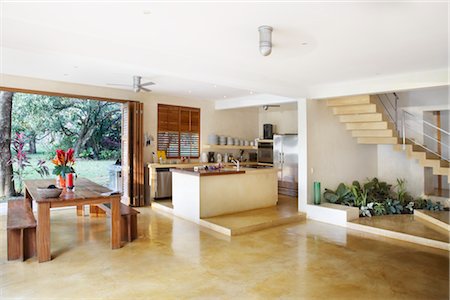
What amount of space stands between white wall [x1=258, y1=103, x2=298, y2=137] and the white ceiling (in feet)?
13.7

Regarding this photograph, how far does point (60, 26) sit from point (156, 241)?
316cm

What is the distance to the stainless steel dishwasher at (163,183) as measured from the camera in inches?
306

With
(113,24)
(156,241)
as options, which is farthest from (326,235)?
(113,24)

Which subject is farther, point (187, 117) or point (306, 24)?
point (187, 117)

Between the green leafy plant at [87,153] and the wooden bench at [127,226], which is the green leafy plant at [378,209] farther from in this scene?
the green leafy plant at [87,153]

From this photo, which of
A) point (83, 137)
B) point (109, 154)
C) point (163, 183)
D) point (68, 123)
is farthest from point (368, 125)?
point (68, 123)

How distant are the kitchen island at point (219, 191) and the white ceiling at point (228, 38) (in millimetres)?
1877

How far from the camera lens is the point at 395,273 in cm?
363

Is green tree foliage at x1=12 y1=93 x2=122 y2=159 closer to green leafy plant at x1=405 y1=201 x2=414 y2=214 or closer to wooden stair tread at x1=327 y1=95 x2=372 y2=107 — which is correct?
wooden stair tread at x1=327 y1=95 x2=372 y2=107

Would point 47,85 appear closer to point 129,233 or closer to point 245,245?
point 129,233

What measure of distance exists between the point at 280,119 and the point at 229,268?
6899 mm

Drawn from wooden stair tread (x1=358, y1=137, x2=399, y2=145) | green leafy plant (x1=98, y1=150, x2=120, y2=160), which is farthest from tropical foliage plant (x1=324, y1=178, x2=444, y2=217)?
green leafy plant (x1=98, y1=150, x2=120, y2=160)

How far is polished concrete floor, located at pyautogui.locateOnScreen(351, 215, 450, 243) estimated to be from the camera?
499 centimetres

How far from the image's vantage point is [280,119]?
9.99 m
